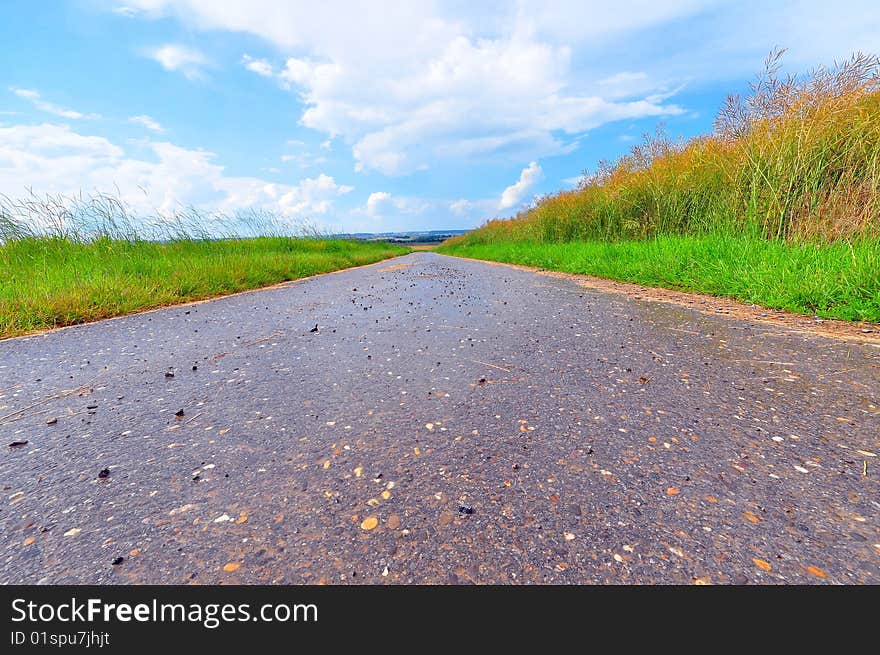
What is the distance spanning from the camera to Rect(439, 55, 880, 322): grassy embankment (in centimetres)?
386

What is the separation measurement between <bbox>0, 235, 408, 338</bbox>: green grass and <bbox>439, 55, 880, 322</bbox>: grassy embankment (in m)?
7.33

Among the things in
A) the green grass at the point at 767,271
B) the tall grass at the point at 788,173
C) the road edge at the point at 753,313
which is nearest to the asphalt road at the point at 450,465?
the road edge at the point at 753,313

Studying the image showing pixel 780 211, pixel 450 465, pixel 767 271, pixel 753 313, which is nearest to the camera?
pixel 450 465

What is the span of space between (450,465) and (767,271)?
4.88 metres

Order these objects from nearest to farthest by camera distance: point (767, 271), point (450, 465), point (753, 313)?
point (450, 465) < point (753, 313) < point (767, 271)

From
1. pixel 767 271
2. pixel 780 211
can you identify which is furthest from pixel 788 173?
pixel 767 271

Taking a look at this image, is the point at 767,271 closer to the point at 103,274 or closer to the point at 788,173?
the point at 788,173

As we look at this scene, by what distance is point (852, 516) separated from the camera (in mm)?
1086

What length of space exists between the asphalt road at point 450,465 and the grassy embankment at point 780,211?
1.50 metres

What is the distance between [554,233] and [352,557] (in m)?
14.8

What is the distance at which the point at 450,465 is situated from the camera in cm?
140

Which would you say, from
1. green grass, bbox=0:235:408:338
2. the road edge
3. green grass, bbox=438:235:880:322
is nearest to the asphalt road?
the road edge
